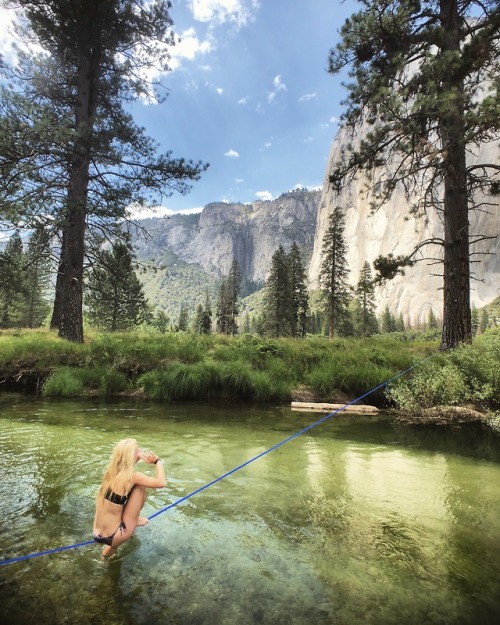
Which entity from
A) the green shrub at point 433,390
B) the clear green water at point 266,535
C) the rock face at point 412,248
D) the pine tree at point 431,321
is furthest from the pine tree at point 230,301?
the clear green water at point 266,535

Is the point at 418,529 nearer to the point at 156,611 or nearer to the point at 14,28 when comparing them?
the point at 156,611

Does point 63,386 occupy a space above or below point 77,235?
below

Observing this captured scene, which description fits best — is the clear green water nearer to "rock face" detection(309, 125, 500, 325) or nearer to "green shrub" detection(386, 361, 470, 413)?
"green shrub" detection(386, 361, 470, 413)

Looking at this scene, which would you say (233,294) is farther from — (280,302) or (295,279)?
(280,302)

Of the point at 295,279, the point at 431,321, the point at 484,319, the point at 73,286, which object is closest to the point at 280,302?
the point at 295,279

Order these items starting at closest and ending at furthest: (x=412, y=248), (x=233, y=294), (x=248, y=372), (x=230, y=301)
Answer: (x=248, y=372), (x=230, y=301), (x=233, y=294), (x=412, y=248)

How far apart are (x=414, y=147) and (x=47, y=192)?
35.3ft

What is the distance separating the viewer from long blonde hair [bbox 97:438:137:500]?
9.78ft

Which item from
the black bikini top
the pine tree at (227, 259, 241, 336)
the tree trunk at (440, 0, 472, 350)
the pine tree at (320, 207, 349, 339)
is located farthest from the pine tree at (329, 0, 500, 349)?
the pine tree at (227, 259, 241, 336)

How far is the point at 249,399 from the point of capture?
982cm

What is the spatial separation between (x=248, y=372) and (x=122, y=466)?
701 cm

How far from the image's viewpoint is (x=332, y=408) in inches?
337

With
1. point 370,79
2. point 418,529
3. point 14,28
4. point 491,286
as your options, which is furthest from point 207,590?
point 491,286

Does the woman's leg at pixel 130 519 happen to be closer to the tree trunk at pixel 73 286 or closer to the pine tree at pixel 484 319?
the tree trunk at pixel 73 286
